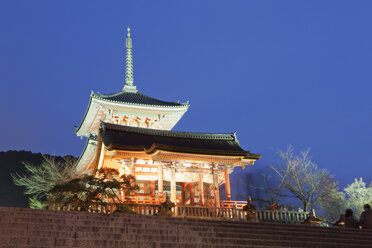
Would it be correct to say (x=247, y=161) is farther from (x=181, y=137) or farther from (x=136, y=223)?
(x=136, y=223)

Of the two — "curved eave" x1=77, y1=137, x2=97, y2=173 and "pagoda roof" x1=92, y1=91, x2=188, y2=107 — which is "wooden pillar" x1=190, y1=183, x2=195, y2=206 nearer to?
"curved eave" x1=77, y1=137, x2=97, y2=173

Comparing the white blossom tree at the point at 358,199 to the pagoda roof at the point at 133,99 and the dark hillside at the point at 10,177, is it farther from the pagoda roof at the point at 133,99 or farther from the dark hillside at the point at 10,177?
the dark hillside at the point at 10,177

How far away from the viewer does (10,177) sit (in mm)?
53812

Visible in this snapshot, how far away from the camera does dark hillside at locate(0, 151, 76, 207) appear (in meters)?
49.3

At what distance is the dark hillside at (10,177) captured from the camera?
162ft

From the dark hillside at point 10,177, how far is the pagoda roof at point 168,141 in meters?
28.7

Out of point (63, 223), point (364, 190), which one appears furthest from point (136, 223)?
point (364, 190)

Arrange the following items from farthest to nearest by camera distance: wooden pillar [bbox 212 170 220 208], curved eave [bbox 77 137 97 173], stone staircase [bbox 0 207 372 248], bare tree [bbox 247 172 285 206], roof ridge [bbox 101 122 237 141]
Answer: bare tree [bbox 247 172 285 206]
curved eave [bbox 77 137 97 173]
roof ridge [bbox 101 122 237 141]
wooden pillar [bbox 212 170 220 208]
stone staircase [bbox 0 207 372 248]

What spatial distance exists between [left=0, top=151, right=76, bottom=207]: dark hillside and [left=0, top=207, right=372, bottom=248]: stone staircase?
132ft

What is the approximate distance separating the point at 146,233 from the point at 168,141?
50.0 feet

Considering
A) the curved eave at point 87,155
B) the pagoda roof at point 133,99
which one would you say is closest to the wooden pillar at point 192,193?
the curved eave at point 87,155

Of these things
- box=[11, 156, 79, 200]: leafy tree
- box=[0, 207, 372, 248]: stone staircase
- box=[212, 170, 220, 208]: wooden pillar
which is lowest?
box=[0, 207, 372, 248]: stone staircase

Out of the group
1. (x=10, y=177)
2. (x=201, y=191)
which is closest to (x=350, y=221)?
(x=201, y=191)

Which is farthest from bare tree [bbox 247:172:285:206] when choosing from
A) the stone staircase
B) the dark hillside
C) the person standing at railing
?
the dark hillside
